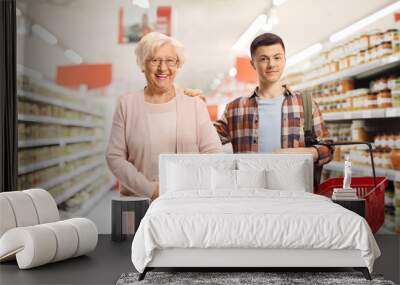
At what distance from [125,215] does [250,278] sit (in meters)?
2.12

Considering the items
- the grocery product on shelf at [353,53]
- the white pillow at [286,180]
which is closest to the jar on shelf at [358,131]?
the grocery product on shelf at [353,53]

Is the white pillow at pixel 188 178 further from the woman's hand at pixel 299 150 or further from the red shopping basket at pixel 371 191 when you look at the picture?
the red shopping basket at pixel 371 191

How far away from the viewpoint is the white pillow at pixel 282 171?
596 centimetres

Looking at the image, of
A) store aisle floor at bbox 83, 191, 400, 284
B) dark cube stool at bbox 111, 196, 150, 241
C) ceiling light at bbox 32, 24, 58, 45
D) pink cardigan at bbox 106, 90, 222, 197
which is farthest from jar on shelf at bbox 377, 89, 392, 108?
ceiling light at bbox 32, 24, 58, 45

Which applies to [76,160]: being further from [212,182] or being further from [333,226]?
[333,226]

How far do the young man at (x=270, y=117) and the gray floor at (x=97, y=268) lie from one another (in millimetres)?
1303

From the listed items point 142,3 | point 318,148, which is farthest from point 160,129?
point 318,148

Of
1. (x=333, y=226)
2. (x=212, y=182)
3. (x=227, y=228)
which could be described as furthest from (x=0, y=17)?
(x=333, y=226)

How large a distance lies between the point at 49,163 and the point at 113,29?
1626 millimetres

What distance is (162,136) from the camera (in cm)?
671

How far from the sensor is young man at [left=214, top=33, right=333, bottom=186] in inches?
261

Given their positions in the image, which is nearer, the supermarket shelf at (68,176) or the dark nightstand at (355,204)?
the dark nightstand at (355,204)

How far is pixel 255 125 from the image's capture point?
22.0 feet

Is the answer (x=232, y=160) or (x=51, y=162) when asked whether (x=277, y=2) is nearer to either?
(x=232, y=160)
